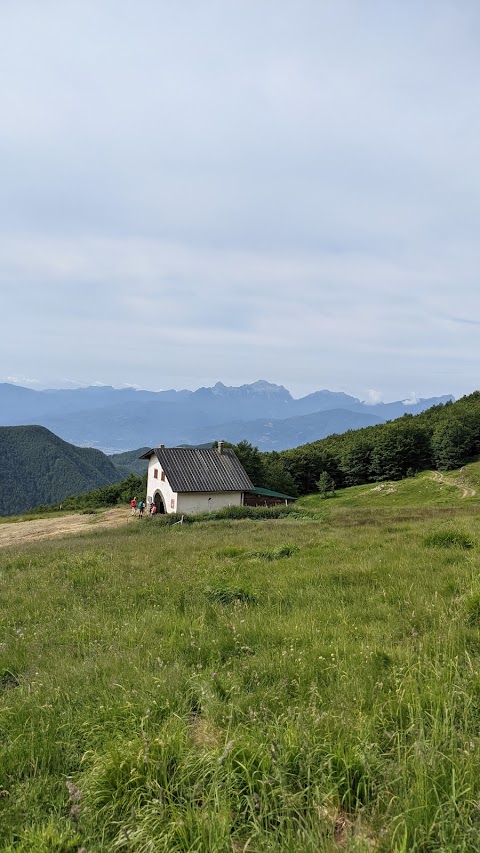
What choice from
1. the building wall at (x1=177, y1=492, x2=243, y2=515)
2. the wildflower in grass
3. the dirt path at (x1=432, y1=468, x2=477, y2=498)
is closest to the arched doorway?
the building wall at (x1=177, y1=492, x2=243, y2=515)

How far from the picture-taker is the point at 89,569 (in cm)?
1088

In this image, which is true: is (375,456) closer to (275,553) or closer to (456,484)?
(456,484)

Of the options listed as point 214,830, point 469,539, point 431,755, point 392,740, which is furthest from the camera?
point 469,539

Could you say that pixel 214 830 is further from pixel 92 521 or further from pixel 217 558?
pixel 92 521

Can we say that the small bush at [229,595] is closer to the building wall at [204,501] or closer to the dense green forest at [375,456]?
the building wall at [204,501]

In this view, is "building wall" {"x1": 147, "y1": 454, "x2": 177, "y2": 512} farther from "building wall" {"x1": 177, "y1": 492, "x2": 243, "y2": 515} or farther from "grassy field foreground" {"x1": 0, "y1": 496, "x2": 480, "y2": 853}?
"grassy field foreground" {"x1": 0, "y1": 496, "x2": 480, "y2": 853}

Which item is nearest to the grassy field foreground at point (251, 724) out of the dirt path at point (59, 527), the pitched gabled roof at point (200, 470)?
the dirt path at point (59, 527)

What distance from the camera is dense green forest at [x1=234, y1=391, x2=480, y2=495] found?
69.2 m

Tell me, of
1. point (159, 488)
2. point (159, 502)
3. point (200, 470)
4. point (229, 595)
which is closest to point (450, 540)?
point (229, 595)

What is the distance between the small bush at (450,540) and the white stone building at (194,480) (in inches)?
1357

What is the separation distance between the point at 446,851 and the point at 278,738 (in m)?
1.20

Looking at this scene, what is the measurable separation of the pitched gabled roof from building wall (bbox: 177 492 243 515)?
609 millimetres

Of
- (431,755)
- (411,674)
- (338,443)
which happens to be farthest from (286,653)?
(338,443)

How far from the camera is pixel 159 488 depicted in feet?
156
